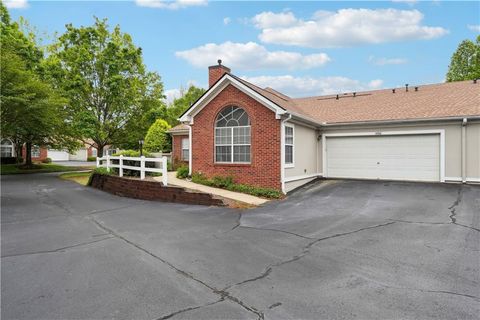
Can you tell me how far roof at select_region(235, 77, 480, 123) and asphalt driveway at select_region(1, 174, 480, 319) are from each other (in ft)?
15.9

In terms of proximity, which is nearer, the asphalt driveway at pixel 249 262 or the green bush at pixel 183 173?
the asphalt driveway at pixel 249 262

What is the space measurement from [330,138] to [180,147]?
9.54 metres

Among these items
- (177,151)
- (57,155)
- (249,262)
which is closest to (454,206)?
(249,262)

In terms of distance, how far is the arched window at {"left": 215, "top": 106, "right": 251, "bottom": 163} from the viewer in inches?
492

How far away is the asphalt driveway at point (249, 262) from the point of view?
11.8 feet

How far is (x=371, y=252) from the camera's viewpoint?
547 centimetres

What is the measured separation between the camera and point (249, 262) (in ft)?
16.7

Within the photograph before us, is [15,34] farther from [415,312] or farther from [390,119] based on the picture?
[415,312]

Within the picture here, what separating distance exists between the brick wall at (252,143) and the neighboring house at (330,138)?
4 cm

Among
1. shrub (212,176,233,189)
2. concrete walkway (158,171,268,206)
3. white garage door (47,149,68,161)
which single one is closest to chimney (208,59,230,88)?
shrub (212,176,233,189)

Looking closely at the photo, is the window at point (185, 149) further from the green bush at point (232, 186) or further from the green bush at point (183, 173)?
the green bush at point (232, 186)

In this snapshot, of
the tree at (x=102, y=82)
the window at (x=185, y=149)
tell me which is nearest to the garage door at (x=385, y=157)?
the window at (x=185, y=149)

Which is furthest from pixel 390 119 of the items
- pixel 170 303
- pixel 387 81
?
pixel 387 81

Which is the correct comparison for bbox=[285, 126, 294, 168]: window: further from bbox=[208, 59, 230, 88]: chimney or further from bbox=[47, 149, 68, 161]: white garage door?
bbox=[47, 149, 68, 161]: white garage door
